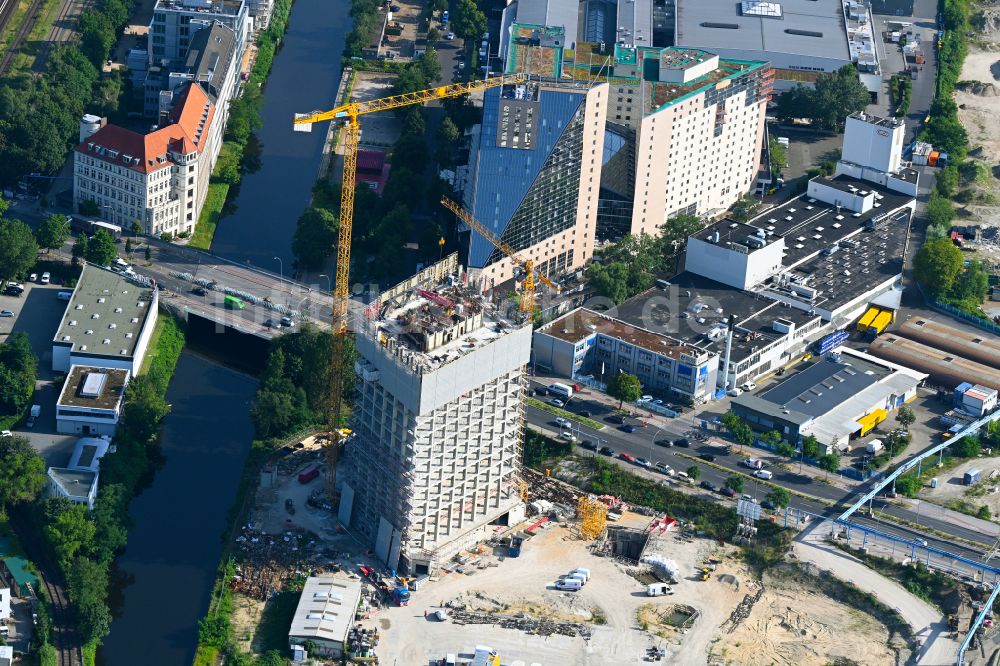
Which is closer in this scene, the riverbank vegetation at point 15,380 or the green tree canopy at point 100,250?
the riverbank vegetation at point 15,380

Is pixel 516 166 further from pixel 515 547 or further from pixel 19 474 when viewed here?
pixel 19 474

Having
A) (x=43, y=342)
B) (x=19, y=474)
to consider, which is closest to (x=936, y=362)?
(x=43, y=342)

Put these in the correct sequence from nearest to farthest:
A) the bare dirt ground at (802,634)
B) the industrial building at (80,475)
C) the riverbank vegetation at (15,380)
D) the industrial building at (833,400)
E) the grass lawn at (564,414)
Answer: the bare dirt ground at (802,634) → the industrial building at (80,475) → the riverbank vegetation at (15,380) → the industrial building at (833,400) → the grass lawn at (564,414)

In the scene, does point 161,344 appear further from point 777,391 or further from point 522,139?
point 777,391

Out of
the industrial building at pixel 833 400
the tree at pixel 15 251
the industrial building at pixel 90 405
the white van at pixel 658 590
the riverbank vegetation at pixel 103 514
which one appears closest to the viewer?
the riverbank vegetation at pixel 103 514

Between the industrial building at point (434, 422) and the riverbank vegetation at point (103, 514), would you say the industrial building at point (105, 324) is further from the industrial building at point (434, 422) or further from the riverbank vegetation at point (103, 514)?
the industrial building at point (434, 422)

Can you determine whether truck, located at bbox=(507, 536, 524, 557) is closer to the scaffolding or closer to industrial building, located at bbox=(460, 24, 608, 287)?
the scaffolding

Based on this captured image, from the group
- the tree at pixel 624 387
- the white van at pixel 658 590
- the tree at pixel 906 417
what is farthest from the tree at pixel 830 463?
the white van at pixel 658 590
